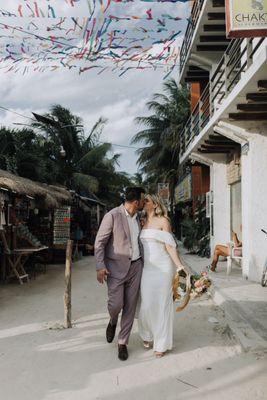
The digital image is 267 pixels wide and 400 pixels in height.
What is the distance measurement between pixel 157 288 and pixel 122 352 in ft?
2.49

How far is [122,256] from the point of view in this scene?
4.96m

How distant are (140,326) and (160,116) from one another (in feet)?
83.5

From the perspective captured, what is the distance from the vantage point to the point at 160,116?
29578 millimetres

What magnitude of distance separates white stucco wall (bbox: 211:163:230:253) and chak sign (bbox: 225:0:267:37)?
7459 mm

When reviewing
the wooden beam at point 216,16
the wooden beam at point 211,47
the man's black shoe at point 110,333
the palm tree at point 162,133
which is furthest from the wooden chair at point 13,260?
the palm tree at point 162,133

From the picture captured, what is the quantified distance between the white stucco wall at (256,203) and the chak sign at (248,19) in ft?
10.9

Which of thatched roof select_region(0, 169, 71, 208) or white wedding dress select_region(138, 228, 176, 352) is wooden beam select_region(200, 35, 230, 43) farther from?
white wedding dress select_region(138, 228, 176, 352)

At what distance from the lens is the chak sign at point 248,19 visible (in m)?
6.33

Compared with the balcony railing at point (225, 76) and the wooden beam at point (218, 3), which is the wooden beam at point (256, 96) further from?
the wooden beam at point (218, 3)

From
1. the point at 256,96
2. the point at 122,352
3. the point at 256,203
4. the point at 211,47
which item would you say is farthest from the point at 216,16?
the point at 122,352

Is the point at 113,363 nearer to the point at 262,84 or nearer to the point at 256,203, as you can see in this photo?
the point at 262,84

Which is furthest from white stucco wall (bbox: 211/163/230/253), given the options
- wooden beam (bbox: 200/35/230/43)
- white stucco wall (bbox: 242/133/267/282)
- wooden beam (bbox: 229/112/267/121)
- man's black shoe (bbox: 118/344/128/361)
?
man's black shoe (bbox: 118/344/128/361)

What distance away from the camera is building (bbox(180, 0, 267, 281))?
8.16 meters

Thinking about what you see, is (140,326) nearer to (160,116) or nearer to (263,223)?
(263,223)
